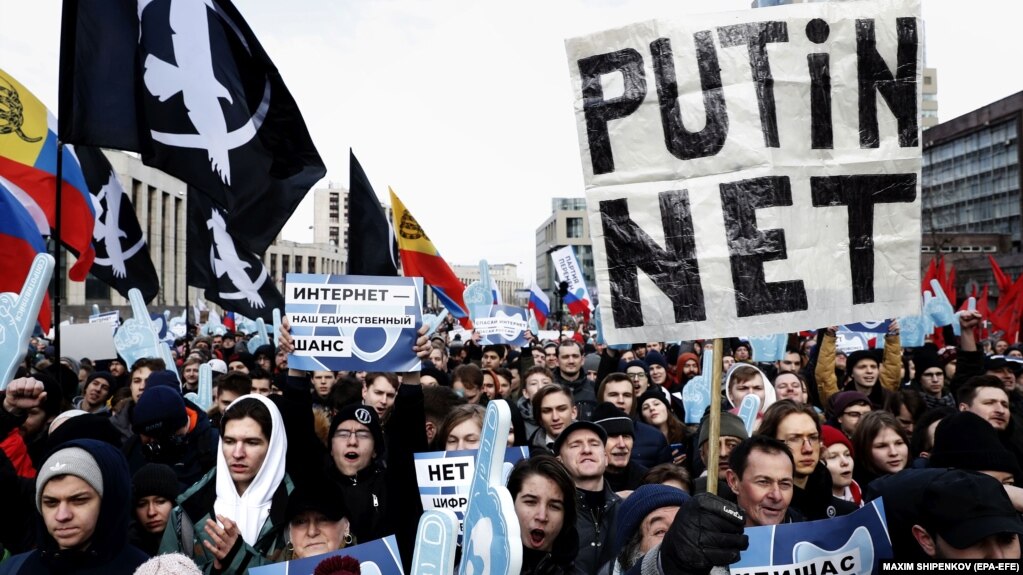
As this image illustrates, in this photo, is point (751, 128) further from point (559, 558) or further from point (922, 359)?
point (922, 359)

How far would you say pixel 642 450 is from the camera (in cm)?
600

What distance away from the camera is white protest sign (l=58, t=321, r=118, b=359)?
11.4m

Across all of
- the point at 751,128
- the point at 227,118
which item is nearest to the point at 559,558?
the point at 751,128

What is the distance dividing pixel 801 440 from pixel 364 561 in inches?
91.1

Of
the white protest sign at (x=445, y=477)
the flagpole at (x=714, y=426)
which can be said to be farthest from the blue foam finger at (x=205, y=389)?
the flagpole at (x=714, y=426)

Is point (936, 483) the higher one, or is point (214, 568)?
point (936, 483)

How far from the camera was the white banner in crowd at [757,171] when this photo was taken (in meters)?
2.97

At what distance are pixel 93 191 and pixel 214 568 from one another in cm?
730

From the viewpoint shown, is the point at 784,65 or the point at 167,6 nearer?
the point at 784,65

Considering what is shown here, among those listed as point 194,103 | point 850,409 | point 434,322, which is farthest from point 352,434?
point 434,322

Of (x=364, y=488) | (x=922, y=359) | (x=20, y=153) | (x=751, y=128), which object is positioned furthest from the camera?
(x=922, y=359)

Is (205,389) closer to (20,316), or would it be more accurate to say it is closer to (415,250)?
(20,316)

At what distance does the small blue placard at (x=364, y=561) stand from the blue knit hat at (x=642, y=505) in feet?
2.82

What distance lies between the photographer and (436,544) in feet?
8.02
